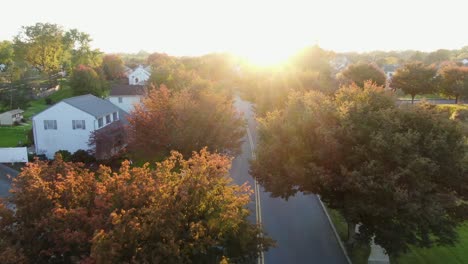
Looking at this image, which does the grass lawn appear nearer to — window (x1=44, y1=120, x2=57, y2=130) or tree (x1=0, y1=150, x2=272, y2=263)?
window (x1=44, y1=120, x2=57, y2=130)

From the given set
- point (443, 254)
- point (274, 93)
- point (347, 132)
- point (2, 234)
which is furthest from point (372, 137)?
point (274, 93)

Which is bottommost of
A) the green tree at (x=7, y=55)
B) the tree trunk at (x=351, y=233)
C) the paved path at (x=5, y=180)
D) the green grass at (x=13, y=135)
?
the paved path at (x=5, y=180)

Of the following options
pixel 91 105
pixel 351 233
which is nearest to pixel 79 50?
pixel 91 105

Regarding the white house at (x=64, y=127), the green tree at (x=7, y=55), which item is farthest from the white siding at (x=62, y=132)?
the green tree at (x=7, y=55)

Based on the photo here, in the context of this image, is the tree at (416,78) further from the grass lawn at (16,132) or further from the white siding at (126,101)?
the grass lawn at (16,132)

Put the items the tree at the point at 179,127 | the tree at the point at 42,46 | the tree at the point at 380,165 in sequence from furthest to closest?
the tree at the point at 42,46
the tree at the point at 179,127
the tree at the point at 380,165

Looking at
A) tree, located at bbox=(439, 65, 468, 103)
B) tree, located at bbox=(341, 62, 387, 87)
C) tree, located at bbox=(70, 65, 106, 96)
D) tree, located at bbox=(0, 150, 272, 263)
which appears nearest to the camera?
tree, located at bbox=(0, 150, 272, 263)

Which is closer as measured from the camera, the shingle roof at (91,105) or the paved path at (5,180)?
the paved path at (5,180)

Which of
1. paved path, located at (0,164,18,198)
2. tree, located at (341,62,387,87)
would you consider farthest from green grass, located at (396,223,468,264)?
tree, located at (341,62,387,87)

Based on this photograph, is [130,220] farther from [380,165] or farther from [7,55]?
[7,55]
